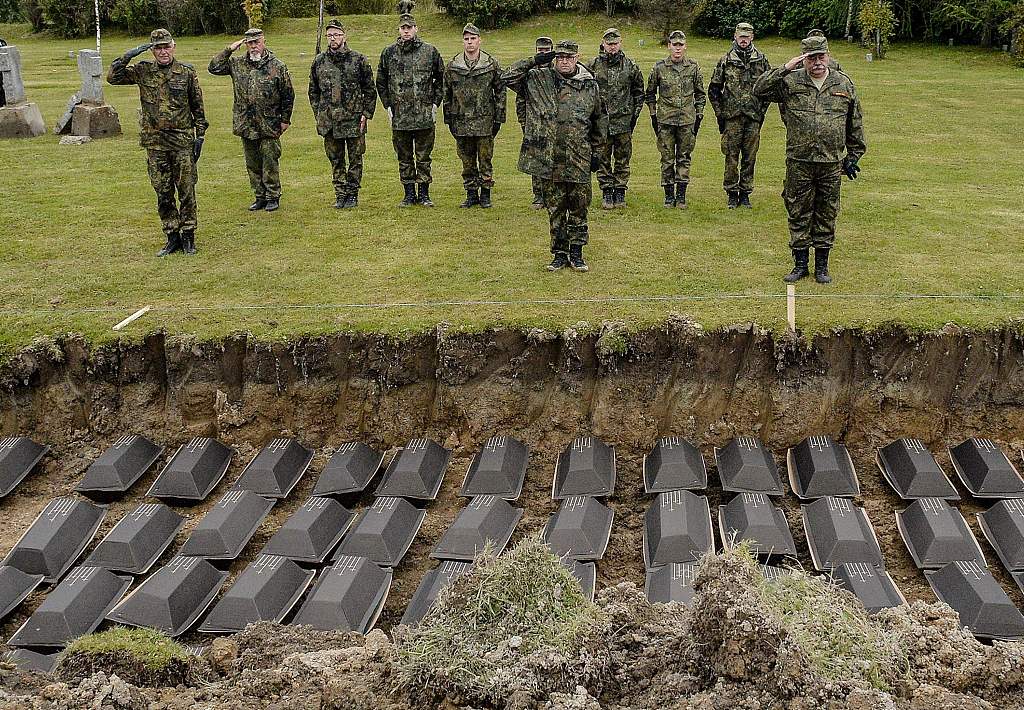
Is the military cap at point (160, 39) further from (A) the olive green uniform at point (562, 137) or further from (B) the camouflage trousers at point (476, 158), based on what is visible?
(A) the olive green uniform at point (562, 137)

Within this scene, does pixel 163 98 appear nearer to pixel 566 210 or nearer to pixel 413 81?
pixel 413 81

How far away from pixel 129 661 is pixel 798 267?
6.76 meters

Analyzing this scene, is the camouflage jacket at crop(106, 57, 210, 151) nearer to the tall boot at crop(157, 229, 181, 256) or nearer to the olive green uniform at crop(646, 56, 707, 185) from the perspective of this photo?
the tall boot at crop(157, 229, 181, 256)

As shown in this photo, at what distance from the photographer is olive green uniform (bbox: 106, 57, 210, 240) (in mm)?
9523

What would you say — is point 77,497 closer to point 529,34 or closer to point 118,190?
point 118,190

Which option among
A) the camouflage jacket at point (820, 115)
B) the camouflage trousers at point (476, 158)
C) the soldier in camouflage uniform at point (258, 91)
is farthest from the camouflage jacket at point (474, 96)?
the camouflage jacket at point (820, 115)

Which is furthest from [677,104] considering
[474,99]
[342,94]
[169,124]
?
[169,124]

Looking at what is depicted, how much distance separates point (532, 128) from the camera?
9.19 m

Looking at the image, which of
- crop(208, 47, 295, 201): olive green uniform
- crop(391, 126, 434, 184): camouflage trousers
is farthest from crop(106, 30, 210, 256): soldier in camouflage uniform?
crop(391, 126, 434, 184): camouflage trousers

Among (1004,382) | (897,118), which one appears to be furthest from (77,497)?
(897,118)

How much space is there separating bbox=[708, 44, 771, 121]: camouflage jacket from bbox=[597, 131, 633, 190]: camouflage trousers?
3.80ft

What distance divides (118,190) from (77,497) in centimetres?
643

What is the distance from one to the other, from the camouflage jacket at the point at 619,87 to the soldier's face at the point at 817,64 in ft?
Result: 9.31

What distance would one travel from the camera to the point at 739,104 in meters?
10.8
